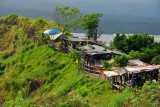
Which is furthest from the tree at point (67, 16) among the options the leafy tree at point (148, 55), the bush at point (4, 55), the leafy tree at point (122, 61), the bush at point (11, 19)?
the leafy tree at point (122, 61)

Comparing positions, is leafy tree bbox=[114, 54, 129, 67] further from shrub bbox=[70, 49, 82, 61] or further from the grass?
shrub bbox=[70, 49, 82, 61]

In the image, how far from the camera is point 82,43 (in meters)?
23.9

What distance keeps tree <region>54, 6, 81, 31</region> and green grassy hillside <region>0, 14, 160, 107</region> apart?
1.71 metres

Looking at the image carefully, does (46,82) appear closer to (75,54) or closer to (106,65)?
(75,54)

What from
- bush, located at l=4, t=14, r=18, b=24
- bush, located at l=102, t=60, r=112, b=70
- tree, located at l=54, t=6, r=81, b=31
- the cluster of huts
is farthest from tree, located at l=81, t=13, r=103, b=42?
bush, located at l=102, t=60, r=112, b=70

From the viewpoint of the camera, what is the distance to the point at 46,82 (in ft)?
64.0

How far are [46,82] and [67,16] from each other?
Result: 16.0 meters

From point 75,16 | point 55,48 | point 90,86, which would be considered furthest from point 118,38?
point 90,86

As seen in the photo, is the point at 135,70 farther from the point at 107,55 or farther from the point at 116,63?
the point at 107,55

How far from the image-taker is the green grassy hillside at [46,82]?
959 cm

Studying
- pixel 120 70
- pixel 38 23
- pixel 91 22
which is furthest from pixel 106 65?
pixel 91 22

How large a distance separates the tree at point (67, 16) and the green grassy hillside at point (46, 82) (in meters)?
1.71

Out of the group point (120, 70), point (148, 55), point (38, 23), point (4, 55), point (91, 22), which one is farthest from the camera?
point (91, 22)

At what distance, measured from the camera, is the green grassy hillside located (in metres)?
9.59
